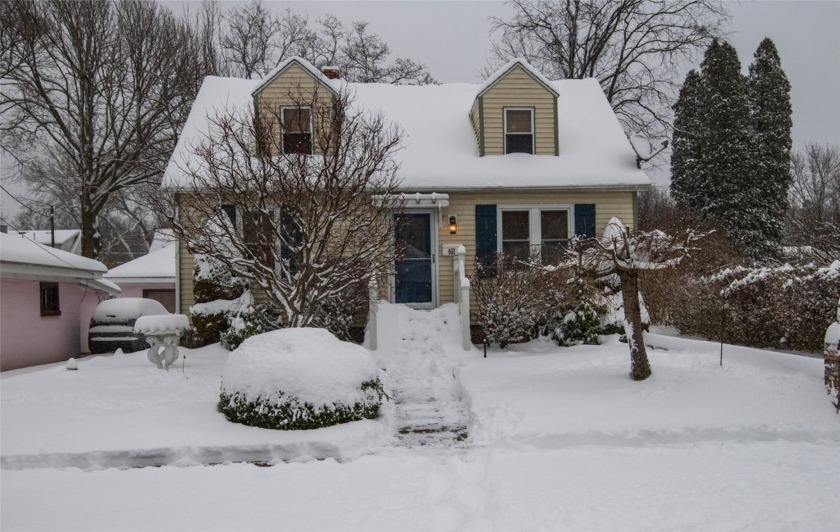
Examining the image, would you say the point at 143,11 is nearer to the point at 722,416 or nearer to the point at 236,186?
the point at 236,186

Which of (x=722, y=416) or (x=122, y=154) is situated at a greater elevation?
(x=122, y=154)

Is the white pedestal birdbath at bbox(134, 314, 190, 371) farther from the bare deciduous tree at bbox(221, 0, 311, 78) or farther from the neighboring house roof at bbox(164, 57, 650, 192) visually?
the bare deciduous tree at bbox(221, 0, 311, 78)

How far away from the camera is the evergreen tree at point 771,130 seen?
2352cm

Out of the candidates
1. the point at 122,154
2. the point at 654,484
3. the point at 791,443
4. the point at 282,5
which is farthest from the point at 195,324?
the point at 282,5

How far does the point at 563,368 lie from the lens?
875 centimetres

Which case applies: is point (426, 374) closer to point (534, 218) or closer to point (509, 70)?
point (534, 218)

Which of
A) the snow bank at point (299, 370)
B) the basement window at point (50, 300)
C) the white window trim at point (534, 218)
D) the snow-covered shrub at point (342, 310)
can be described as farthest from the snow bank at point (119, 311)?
the white window trim at point (534, 218)

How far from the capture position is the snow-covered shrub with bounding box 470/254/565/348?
1098 cm

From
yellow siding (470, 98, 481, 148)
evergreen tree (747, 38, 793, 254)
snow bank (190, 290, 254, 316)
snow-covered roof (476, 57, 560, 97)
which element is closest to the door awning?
yellow siding (470, 98, 481, 148)

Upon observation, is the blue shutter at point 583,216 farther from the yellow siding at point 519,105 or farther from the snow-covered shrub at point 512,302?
the snow-covered shrub at point 512,302

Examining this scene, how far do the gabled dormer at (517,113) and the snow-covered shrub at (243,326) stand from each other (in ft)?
20.8

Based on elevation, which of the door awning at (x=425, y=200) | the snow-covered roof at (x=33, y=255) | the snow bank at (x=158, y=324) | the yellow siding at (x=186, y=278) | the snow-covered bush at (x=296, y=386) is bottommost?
the snow-covered bush at (x=296, y=386)

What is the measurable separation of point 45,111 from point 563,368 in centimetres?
2006

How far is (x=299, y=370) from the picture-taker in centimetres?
661
